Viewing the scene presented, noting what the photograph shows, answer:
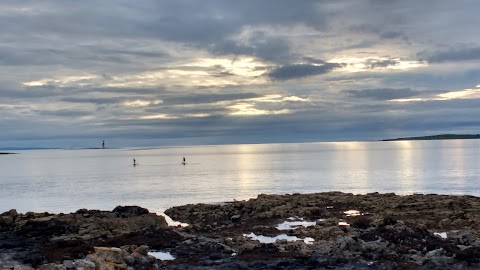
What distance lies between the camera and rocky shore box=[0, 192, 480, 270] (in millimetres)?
20688

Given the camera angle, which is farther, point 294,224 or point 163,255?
point 294,224

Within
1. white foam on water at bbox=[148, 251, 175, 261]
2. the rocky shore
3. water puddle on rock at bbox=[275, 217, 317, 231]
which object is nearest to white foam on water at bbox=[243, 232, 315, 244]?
the rocky shore

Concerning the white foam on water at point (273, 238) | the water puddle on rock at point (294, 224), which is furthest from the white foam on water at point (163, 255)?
the water puddle on rock at point (294, 224)

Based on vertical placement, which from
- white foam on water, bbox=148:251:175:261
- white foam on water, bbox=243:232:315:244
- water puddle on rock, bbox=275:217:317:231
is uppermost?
white foam on water, bbox=148:251:175:261

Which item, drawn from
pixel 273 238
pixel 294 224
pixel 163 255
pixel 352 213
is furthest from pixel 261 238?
pixel 352 213

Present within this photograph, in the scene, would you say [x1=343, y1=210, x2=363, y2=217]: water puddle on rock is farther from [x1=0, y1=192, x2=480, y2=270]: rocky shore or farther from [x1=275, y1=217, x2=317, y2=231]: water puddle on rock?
[x1=275, y1=217, x2=317, y2=231]: water puddle on rock

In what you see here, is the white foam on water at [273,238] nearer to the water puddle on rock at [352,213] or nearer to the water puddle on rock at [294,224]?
the water puddle on rock at [294,224]

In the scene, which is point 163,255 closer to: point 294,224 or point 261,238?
point 261,238

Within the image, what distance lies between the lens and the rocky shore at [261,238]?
67.9ft

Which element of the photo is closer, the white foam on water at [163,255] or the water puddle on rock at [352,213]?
the white foam on water at [163,255]

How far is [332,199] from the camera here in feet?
156

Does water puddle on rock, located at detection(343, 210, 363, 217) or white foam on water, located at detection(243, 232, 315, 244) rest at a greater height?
white foam on water, located at detection(243, 232, 315, 244)

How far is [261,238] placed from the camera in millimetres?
29953

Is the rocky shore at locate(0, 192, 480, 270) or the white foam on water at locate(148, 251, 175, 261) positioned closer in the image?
the rocky shore at locate(0, 192, 480, 270)
